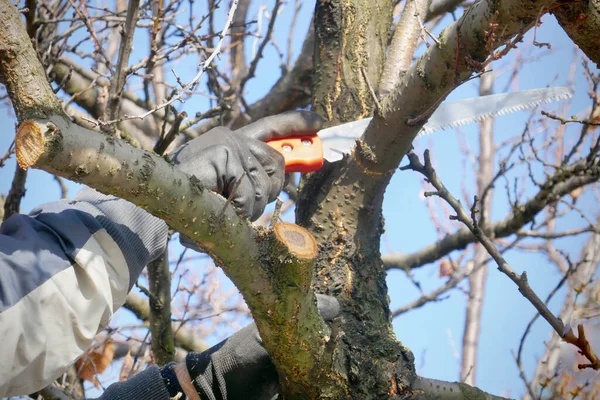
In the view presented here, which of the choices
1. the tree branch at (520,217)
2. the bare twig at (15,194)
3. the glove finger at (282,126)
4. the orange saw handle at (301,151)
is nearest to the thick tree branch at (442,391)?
the orange saw handle at (301,151)

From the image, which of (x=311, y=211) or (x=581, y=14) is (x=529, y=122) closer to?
(x=311, y=211)

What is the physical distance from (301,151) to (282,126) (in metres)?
0.12

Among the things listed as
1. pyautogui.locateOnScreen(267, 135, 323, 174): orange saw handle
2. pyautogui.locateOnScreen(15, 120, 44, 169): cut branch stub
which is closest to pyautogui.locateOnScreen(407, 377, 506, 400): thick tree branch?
pyautogui.locateOnScreen(267, 135, 323, 174): orange saw handle

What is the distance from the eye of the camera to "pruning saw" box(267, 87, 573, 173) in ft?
8.04

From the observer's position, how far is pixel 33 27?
2723 millimetres

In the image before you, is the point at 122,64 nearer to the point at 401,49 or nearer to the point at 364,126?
the point at 364,126

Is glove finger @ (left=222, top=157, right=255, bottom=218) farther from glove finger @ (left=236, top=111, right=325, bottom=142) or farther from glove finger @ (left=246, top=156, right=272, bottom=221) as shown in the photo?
glove finger @ (left=236, top=111, right=325, bottom=142)

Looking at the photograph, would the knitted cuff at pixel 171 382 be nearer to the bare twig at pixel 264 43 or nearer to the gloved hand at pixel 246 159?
the gloved hand at pixel 246 159

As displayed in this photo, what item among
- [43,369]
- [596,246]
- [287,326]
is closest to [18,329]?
[43,369]

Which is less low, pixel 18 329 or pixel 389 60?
pixel 389 60

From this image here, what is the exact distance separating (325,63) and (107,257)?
55.2 inches

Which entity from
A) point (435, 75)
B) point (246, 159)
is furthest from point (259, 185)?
point (435, 75)

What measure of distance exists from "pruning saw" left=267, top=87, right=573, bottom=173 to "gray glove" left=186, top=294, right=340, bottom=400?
0.54 meters

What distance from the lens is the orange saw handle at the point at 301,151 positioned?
96.2 inches
